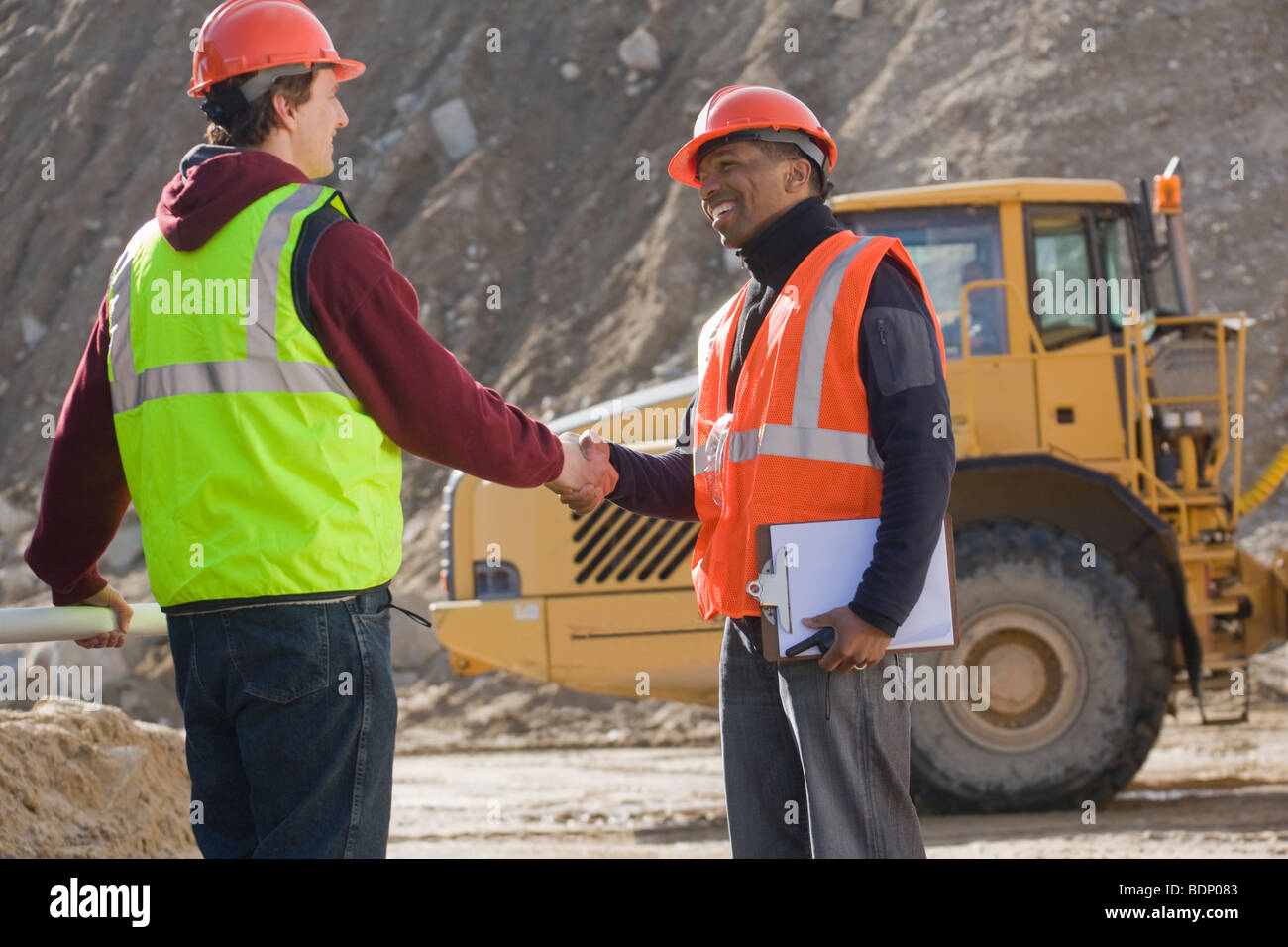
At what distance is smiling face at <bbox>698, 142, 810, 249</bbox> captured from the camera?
126 inches

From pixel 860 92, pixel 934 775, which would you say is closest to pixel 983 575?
pixel 934 775

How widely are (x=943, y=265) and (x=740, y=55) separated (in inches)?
436

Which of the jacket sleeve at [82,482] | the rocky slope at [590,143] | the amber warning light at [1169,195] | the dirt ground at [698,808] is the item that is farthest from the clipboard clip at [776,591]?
the rocky slope at [590,143]

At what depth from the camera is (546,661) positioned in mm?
7371

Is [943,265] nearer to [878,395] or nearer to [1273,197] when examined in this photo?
[878,395]

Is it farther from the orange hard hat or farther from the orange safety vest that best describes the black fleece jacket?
the orange hard hat

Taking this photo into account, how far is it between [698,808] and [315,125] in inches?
225

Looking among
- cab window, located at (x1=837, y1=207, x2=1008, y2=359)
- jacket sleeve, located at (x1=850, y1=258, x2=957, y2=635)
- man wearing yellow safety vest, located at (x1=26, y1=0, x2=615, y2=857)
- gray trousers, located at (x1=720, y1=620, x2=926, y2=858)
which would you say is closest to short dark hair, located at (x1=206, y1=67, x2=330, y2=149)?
man wearing yellow safety vest, located at (x1=26, y1=0, x2=615, y2=857)

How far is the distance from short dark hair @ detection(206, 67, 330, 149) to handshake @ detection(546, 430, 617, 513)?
1.06 metres

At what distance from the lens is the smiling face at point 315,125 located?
278 cm

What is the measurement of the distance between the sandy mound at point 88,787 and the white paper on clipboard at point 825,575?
279cm

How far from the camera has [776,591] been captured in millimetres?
2926

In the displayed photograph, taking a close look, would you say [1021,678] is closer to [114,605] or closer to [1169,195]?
[1169,195]

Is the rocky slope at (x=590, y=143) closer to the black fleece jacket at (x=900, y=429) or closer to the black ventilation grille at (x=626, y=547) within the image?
the black ventilation grille at (x=626, y=547)
